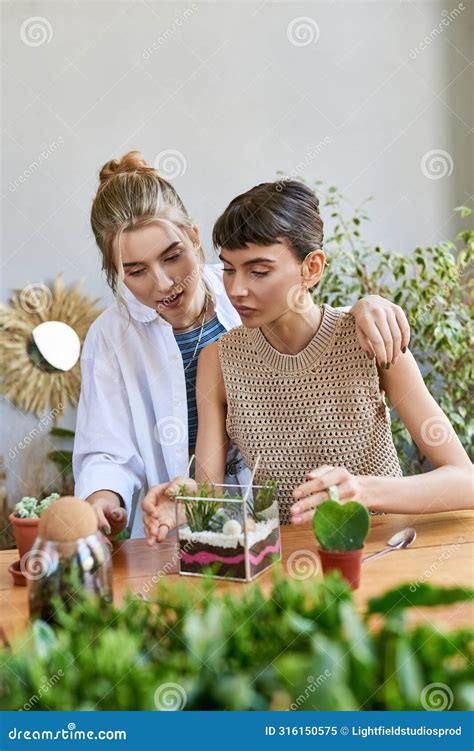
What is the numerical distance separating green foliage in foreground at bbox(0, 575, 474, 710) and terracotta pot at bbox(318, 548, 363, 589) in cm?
26

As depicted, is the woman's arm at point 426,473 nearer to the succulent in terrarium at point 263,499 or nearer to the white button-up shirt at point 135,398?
the succulent in terrarium at point 263,499

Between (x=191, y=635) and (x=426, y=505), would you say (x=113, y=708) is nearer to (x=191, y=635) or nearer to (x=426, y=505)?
(x=191, y=635)

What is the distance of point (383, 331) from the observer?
1.69 m

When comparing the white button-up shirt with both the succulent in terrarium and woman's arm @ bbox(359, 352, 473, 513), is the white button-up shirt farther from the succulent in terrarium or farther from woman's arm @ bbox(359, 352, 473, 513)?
the succulent in terrarium

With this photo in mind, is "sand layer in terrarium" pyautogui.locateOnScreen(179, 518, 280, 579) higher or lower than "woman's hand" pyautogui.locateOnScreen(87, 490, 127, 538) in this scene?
higher

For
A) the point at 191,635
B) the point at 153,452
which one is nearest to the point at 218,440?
the point at 153,452

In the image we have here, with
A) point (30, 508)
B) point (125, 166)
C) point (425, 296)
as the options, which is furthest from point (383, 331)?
point (425, 296)

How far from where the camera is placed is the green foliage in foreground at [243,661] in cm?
82

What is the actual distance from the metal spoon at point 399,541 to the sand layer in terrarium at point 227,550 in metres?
0.19

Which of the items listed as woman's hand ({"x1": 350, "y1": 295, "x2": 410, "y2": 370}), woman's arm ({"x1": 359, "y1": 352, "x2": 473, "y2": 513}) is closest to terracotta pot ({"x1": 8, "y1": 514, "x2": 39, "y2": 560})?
woman's arm ({"x1": 359, "y1": 352, "x2": 473, "y2": 513})

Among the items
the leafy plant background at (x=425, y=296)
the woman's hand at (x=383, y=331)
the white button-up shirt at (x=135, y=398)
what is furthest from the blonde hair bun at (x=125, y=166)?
the leafy plant background at (x=425, y=296)

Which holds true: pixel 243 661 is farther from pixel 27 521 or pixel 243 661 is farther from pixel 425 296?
pixel 425 296

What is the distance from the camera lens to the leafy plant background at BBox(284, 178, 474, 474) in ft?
11.2

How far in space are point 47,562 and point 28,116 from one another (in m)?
2.95
